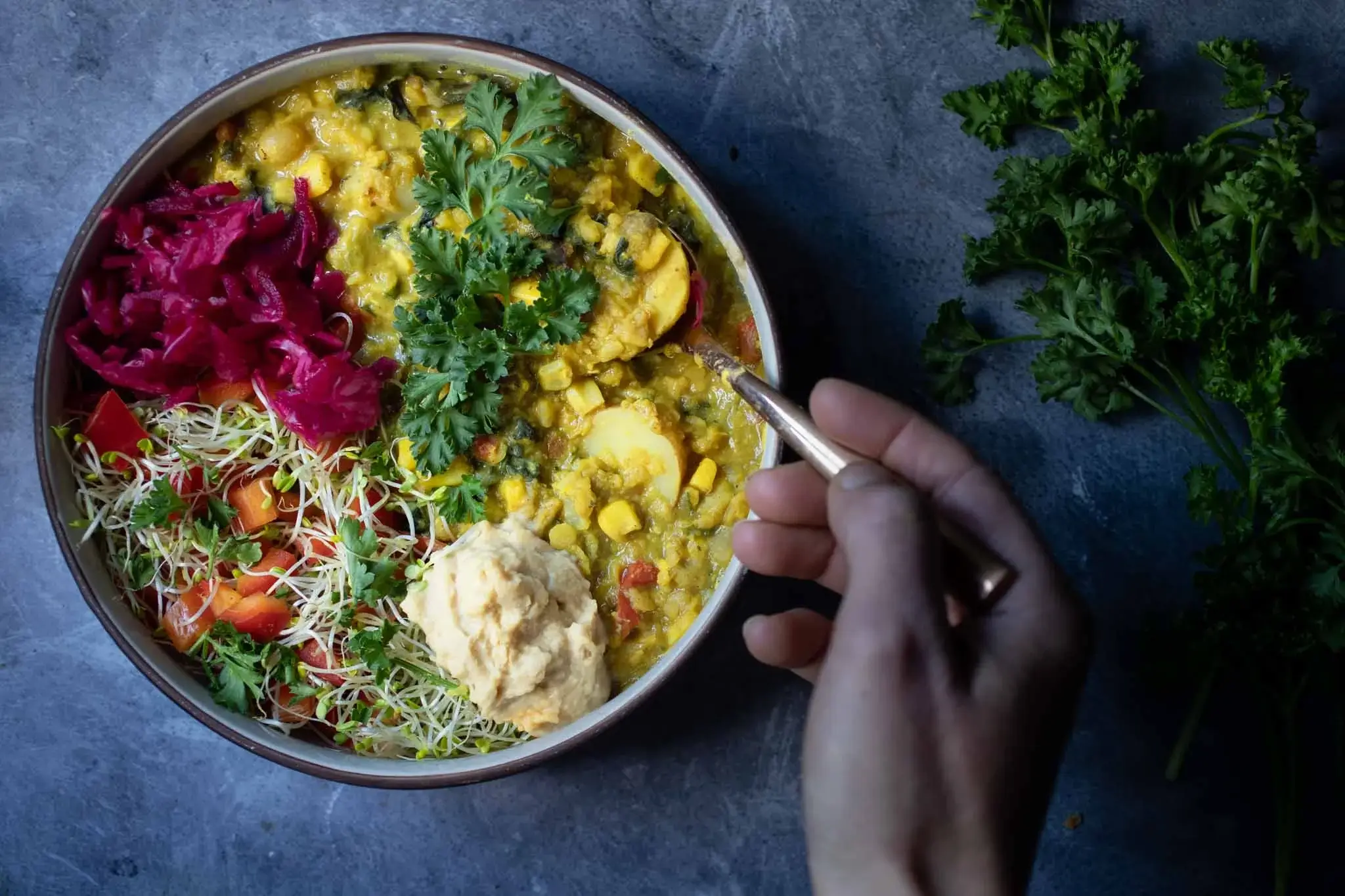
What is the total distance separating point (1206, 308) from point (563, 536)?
5.30 ft

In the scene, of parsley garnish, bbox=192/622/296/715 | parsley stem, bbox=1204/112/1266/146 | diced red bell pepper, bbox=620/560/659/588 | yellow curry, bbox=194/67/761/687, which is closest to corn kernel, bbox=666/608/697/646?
yellow curry, bbox=194/67/761/687

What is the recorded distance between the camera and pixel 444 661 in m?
2.53

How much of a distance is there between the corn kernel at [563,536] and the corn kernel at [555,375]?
331 millimetres

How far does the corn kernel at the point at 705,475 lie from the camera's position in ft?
8.75

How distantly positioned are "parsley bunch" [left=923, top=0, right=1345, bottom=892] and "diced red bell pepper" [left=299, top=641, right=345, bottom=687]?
1667 millimetres

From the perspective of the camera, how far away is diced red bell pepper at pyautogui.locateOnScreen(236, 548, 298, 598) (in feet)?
8.78

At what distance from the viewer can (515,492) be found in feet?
8.69

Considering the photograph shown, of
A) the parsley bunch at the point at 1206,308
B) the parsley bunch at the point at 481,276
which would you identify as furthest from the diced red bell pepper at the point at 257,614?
the parsley bunch at the point at 1206,308

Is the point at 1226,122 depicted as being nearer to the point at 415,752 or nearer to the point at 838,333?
the point at 838,333

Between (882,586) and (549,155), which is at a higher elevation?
(549,155)

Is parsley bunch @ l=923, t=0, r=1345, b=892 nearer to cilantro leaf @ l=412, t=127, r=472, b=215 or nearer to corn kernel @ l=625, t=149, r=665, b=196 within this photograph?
corn kernel @ l=625, t=149, r=665, b=196

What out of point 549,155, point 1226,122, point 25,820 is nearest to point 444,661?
point 549,155

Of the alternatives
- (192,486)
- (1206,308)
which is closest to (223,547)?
(192,486)

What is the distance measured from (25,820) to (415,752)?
1.18 meters
